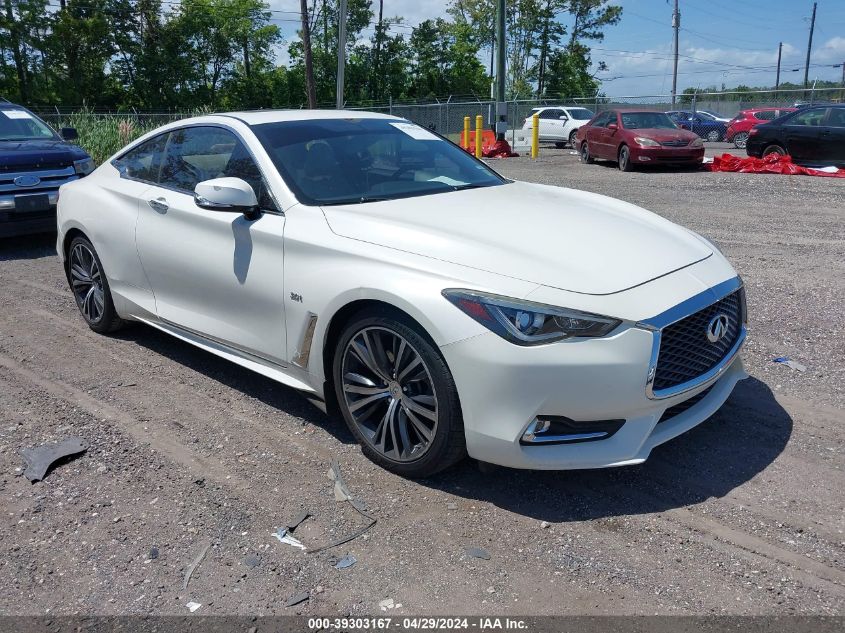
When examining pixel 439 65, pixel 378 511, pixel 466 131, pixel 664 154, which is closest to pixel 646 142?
pixel 664 154

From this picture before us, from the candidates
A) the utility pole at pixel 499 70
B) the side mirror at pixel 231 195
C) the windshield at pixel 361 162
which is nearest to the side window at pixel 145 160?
the windshield at pixel 361 162

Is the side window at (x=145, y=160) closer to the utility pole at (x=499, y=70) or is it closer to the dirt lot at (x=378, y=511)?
the dirt lot at (x=378, y=511)

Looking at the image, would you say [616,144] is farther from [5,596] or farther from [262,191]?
[5,596]

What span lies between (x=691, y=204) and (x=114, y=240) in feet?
31.8

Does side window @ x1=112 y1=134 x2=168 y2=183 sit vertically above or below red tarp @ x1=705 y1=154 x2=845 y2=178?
above

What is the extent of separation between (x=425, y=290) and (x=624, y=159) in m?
16.6

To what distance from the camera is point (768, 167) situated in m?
16.8

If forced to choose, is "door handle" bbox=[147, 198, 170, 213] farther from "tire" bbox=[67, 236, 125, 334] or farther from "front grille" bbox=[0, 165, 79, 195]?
"front grille" bbox=[0, 165, 79, 195]

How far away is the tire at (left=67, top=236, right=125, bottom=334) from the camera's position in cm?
564

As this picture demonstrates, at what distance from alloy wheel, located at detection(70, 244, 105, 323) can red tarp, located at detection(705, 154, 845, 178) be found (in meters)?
14.9

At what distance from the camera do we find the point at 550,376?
3082 millimetres

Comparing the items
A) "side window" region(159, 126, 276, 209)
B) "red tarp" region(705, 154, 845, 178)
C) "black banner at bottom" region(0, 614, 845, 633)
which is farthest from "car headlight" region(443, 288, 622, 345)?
"red tarp" region(705, 154, 845, 178)

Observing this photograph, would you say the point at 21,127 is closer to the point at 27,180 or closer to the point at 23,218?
the point at 27,180

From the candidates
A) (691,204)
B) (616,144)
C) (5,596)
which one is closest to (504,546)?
(5,596)
